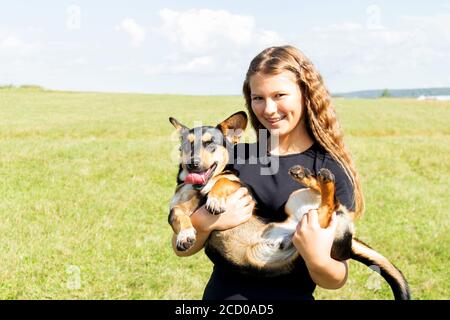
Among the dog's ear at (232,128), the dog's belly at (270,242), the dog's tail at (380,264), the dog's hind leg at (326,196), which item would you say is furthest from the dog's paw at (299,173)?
the dog's tail at (380,264)

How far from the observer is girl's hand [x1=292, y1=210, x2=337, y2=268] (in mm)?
2219

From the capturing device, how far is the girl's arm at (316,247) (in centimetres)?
222

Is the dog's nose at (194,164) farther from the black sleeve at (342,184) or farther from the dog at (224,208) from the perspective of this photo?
the black sleeve at (342,184)

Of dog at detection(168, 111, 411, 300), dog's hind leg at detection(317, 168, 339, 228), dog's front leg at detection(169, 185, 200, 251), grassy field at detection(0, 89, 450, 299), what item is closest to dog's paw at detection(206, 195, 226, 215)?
dog at detection(168, 111, 411, 300)

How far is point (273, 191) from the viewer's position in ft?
8.42

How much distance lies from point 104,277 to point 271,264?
7441 millimetres

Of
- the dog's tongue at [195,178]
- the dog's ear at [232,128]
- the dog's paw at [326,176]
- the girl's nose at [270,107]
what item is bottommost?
the dog's tongue at [195,178]

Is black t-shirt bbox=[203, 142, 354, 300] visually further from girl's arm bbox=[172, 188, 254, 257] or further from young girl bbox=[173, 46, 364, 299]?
girl's arm bbox=[172, 188, 254, 257]

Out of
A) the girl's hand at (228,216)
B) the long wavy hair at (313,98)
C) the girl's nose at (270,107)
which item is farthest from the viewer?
the long wavy hair at (313,98)

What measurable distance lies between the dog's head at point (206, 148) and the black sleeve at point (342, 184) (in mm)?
521

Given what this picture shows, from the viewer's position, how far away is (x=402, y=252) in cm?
1116

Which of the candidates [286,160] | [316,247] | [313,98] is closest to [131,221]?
[286,160]

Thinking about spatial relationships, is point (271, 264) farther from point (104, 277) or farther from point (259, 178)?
point (104, 277)
